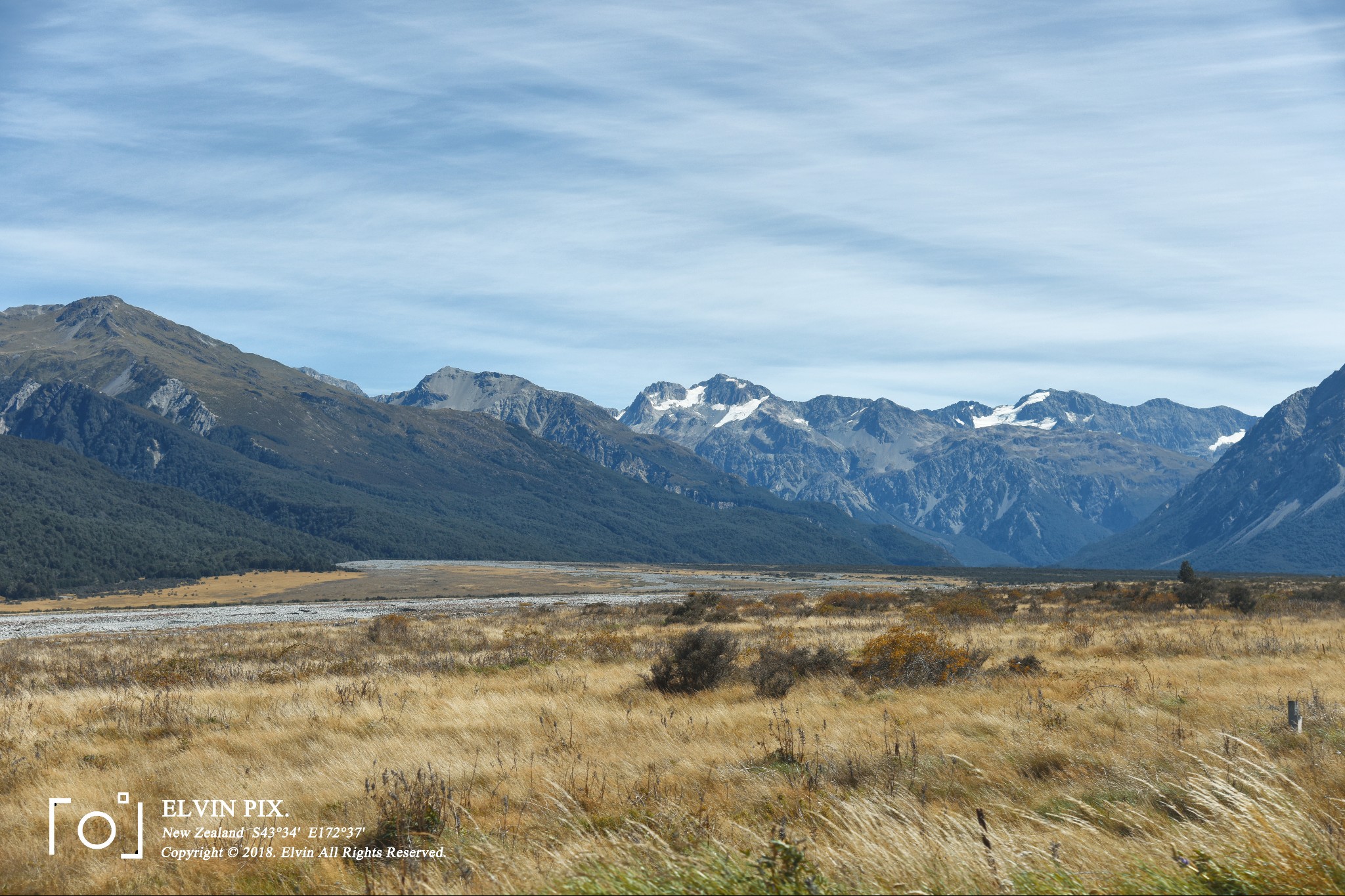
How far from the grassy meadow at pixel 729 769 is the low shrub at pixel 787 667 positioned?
9 centimetres

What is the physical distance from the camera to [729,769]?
10.2 m

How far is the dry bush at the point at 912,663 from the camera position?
16969mm

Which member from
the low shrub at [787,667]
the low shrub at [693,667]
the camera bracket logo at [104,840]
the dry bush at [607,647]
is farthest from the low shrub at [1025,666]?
the camera bracket logo at [104,840]

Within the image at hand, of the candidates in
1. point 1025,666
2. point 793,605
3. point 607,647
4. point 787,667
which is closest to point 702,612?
point 793,605

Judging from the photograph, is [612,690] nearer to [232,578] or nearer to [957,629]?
[957,629]

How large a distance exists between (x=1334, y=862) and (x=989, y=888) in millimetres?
2310

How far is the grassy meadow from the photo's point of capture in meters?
6.04

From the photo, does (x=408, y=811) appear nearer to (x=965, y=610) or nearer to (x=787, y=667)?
(x=787, y=667)

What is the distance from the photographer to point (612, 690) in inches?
685

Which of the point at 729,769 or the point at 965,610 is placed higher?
the point at 729,769

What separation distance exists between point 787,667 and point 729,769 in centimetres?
817

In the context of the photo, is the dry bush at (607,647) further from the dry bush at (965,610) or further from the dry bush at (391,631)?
the dry bush at (965,610)

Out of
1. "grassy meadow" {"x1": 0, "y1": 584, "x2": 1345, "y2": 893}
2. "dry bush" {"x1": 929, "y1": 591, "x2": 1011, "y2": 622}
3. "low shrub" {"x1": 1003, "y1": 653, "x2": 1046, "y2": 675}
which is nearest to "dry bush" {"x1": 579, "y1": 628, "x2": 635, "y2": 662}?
"grassy meadow" {"x1": 0, "y1": 584, "x2": 1345, "y2": 893}

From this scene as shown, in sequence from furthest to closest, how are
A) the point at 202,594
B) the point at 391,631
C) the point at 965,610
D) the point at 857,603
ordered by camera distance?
the point at 202,594 < the point at 857,603 < the point at 965,610 < the point at 391,631
